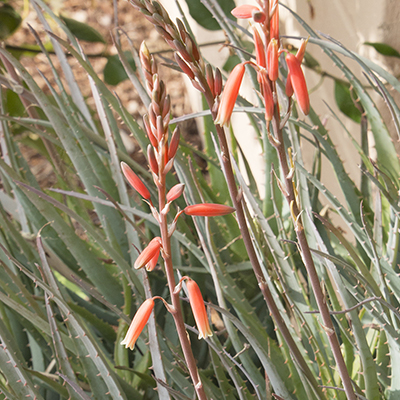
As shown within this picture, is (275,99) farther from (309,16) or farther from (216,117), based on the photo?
(309,16)

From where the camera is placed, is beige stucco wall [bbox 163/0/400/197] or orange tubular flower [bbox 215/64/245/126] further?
beige stucco wall [bbox 163/0/400/197]

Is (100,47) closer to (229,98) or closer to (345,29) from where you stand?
(345,29)

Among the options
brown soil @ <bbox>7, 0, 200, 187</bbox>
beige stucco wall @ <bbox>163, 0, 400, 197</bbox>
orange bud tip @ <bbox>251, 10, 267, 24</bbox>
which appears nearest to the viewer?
orange bud tip @ <bbox>251, 10, 267, 24</bbox>

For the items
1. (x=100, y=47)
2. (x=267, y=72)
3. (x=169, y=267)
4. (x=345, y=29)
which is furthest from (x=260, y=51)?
(x=100, y=47)

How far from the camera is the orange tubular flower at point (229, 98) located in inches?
7.6

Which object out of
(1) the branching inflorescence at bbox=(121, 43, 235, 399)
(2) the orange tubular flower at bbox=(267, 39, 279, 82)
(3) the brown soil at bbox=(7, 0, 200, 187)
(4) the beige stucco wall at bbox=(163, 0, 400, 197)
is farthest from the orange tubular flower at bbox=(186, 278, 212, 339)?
(3) the brown soil at bbox=(7, 0, 200, 187)

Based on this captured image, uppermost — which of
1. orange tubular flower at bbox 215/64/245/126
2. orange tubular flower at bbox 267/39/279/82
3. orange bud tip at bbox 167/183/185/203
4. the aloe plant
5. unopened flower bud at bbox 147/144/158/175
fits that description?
orange tubular flower at bbox 267/39/279/82

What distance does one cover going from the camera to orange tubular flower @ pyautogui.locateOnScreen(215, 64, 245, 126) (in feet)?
0.63

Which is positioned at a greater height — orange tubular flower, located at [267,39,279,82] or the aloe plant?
orange tubular flower, located at [267,39,279,82]

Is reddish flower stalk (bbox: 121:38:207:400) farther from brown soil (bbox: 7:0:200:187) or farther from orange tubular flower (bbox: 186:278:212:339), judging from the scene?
brown soil (bbox: 7:0:200:187)

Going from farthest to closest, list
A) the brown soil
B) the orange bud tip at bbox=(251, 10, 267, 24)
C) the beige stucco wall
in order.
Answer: the brown soil, the beige stucco wall, the orange bud tip at bbox=(251, 10, 267, 24)

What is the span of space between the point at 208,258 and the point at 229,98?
0.44ft

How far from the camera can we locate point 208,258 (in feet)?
0.96

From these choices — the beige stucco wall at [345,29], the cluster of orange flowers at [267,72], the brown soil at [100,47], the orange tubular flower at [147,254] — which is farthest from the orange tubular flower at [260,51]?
the brown soil at [100,47]
